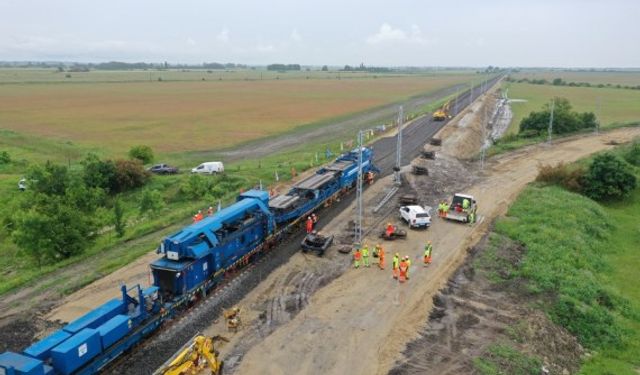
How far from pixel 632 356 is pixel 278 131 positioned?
225ft

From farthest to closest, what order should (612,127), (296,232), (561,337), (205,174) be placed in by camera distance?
(612,127) → (205,174) → (296,232) → (561,337)

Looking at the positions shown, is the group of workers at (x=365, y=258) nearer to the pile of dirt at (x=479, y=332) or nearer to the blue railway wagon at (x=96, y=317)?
the pile of dirt at (x=479, y=332)

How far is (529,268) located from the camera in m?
28.1

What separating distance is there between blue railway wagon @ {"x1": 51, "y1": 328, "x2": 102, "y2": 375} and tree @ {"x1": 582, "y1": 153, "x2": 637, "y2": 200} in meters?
41.6

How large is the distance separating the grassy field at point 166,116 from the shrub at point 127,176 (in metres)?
18.8

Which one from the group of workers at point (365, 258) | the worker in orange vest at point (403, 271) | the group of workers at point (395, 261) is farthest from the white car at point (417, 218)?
the worker in orange vest at point (403, 271)

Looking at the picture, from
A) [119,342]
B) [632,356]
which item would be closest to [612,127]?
[632,356]

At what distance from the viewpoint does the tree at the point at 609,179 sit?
43.0 metres

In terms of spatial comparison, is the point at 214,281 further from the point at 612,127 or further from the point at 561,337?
the point at 612,127

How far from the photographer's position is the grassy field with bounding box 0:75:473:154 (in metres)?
77.1

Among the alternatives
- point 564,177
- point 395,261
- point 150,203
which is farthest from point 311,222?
point 564,177

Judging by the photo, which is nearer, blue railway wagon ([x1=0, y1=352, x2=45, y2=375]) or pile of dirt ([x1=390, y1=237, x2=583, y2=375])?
blue railway wagon ([x1=0, y1=352, x2=45, y2=375])

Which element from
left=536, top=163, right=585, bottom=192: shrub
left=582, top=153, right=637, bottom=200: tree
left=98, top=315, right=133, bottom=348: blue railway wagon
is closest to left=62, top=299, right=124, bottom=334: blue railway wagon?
left=98, top=315, right=133, bottom=348: blue railway wagon

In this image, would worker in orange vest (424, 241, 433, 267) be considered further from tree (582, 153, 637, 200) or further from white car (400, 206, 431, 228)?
tree (582, 153, 637, 200)
